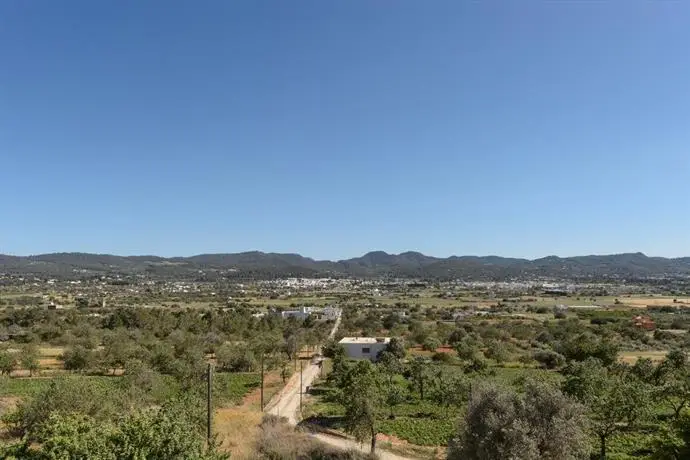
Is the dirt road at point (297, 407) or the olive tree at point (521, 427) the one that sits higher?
the olive tree at point (521, 427)

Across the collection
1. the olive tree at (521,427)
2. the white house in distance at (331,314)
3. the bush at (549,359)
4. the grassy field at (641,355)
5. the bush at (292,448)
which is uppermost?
the olive tree at (521,427)

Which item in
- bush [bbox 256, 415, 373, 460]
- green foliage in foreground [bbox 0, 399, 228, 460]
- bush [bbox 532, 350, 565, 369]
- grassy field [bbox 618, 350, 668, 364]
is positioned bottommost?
grassy field [bbox 618, 350, 668, 364]

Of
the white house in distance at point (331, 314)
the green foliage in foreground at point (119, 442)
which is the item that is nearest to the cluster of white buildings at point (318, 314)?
the white house in distance at point (331, 314)

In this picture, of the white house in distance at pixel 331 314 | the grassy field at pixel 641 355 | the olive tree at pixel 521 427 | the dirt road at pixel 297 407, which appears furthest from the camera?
the white house in distance at pixel 331 314

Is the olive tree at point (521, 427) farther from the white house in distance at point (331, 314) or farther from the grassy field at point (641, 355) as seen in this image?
the white house in distance at point (331, 314)

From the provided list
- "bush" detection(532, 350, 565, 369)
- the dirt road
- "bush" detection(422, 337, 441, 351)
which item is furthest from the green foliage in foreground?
"bush" detection(422, 337, 441, 351)

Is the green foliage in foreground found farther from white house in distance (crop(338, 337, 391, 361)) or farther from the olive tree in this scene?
white house in distance (crop(338, 337, 391, 361))

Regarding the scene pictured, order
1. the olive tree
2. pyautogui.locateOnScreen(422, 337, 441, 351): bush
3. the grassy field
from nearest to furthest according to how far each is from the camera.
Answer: the olive tree < the grassy field < pyautogui.locateOnScreen(422, 337, 441, 351): bush

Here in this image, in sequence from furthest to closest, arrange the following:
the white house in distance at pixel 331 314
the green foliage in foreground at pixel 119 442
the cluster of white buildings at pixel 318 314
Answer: the white house in distance at pixel 331 314, the cluster of white buildings at pixel 318 314, the green foliage in foreground at pixel 119 442

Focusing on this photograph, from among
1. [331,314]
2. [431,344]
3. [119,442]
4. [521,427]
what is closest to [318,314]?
[331,314]

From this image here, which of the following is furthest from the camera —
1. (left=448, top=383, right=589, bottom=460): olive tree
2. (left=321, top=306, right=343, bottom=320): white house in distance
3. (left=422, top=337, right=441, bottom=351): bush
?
(left=321, top=306, right=343, bottom=320): white house in distance
